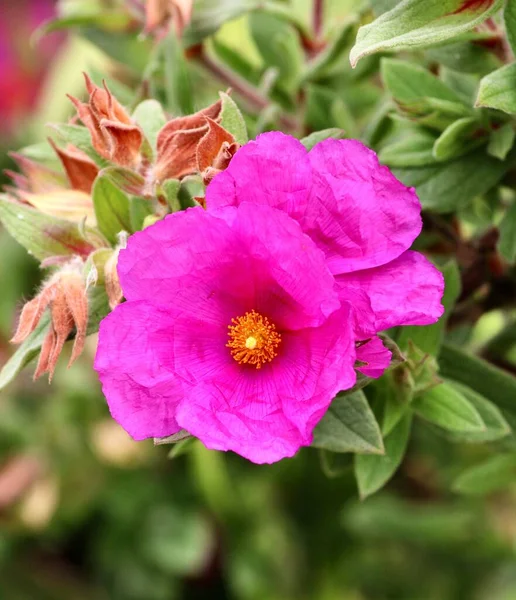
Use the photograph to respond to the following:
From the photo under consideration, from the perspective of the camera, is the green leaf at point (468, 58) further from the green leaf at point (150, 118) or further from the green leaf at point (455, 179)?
the green leaf at point (150, 118)

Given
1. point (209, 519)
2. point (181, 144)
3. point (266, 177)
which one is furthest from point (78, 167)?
point (209, 519)

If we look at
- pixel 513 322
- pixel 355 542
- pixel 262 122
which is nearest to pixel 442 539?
pixel 355 542

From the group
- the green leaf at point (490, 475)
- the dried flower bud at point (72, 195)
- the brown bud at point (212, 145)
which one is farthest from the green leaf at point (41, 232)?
the green leaf at point (490, 475)

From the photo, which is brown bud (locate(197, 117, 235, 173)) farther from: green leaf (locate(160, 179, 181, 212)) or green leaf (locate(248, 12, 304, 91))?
green leaf (locate(248, 12, 304, 91))

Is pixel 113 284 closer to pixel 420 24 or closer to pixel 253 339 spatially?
pixel 253 339

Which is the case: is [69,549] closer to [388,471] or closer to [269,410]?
[388,471]

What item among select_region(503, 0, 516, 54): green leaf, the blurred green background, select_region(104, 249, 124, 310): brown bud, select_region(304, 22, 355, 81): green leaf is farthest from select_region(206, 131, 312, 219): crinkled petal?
the blurred green background
